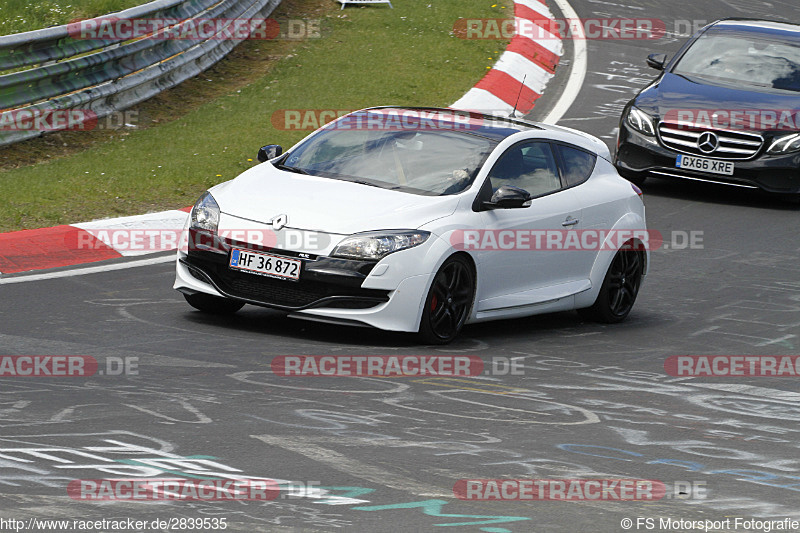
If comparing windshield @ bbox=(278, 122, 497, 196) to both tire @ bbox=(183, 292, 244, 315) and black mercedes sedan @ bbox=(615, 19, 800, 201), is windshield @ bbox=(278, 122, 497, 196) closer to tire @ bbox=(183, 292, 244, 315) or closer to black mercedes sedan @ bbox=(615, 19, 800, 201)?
tire @ bbox=(183, 292, 244, 315)

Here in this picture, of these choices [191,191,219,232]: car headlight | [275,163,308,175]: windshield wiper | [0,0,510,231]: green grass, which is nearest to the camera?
[191,191,219,232]: car headlight

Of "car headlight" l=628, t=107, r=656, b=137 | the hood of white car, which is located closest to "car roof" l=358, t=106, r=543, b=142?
the hood of white car

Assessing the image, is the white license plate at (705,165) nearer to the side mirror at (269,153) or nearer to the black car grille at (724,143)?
the black car grille at (724,143)

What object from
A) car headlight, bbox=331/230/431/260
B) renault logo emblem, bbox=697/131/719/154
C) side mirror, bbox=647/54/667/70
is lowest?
renault logo emblem, bbox=697/131/719/154

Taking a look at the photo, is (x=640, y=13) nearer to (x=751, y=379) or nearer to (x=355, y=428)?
(x=751, y=379)

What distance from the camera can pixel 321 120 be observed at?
15.3m

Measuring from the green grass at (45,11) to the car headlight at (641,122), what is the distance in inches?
266

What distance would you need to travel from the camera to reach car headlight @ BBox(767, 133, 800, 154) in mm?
14375

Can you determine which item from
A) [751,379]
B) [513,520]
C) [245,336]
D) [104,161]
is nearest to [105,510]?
[513,520]

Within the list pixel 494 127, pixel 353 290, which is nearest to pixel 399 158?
pixel 494 127

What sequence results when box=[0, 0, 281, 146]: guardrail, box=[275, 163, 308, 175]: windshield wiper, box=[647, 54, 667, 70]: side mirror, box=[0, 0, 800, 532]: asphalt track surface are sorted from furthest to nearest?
box=[647, 54, 667, 70]: side mirror
box=[0, 0, 281, 146]: guardrail
box=[275, 163, 308, 175]: windshield wiper
box=[0, 0, 800, 532]: asphalt track surface

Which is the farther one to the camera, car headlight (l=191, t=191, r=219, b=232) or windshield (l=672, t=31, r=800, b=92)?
windshield (l=672, t=31, r=800, b=92)

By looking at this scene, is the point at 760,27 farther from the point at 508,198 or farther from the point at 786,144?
the point at 508,198

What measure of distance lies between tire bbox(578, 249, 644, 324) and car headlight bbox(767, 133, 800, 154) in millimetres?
4470
